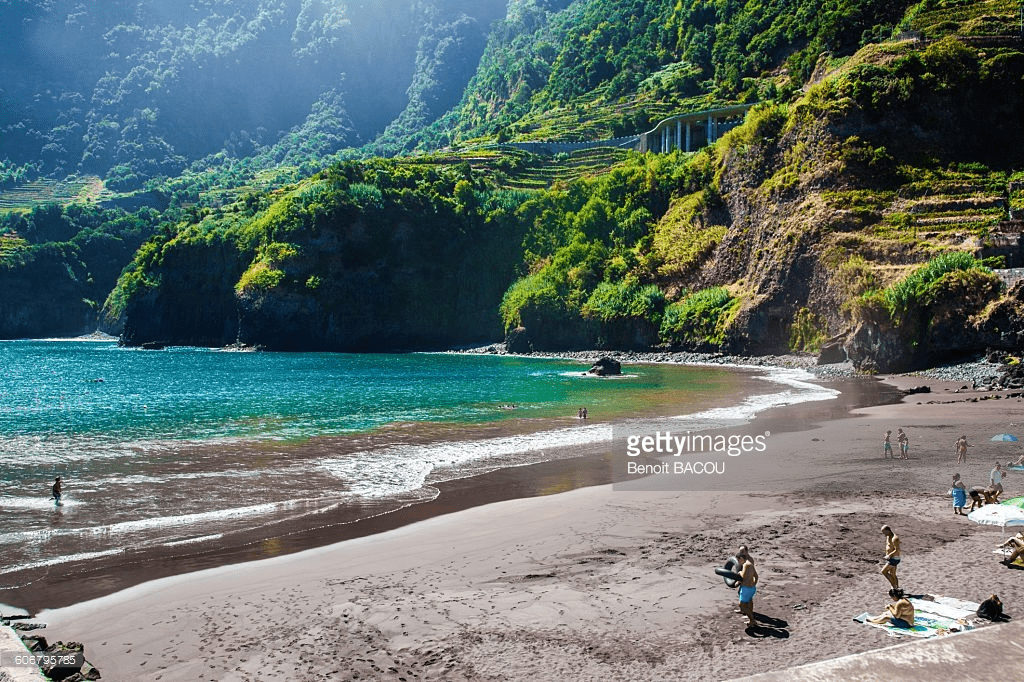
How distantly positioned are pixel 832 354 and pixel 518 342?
4161 cm

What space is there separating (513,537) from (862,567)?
6.69 m

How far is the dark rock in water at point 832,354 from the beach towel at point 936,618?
56497mm

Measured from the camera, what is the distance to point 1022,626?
8.05 m

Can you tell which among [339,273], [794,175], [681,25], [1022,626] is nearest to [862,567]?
[1022,626]

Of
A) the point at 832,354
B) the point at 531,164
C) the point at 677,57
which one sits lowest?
the point at 832,354

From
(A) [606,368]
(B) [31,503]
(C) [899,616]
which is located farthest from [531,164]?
(C) [899,616]

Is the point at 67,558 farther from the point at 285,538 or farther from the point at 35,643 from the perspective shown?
the point at 35,643

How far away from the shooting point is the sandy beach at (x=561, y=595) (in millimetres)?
11000

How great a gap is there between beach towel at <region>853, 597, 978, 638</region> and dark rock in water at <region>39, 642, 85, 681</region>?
10667mm

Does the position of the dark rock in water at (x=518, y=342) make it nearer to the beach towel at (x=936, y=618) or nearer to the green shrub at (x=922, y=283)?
the green shrub at (x=922, y=283)

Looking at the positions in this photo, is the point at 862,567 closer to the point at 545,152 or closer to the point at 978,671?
the point at 978,671

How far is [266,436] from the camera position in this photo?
33.3m

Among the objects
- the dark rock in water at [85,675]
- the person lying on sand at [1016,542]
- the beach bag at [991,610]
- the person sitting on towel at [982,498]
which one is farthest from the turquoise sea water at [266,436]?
the beach bag at [991,610]

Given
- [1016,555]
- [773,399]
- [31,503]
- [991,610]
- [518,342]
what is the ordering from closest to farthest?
[991,610] → [1016,555] → [31,503] → [773,399] → [518,342]
